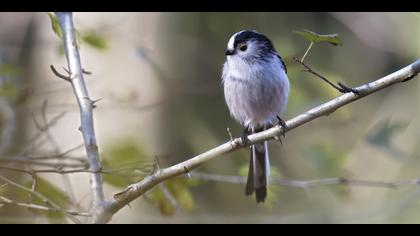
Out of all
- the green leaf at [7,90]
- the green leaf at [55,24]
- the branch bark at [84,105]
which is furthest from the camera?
the green leaf at [7,90]

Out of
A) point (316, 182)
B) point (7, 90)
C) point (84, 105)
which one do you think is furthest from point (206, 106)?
point (84, 105)

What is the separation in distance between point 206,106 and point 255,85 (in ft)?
7.00

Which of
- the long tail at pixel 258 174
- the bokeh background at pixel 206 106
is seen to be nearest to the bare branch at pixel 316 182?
the long tail at pixel 258 174

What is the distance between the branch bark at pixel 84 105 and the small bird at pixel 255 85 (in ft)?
3.19

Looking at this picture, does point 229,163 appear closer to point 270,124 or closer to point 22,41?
point 270,124

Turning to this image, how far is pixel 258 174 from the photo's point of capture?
11.3 ft

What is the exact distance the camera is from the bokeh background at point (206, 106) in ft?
12.4

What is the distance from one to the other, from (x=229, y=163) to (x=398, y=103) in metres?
1.66

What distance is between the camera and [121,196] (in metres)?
2.18

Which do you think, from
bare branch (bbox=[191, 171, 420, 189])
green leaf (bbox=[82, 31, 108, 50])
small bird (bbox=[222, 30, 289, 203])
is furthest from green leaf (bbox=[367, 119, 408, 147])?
green leaf (bbox=[82, 31, 108, 50])

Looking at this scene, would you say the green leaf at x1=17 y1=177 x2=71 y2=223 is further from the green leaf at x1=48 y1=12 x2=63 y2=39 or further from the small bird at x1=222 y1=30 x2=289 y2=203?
the small bird at x1=222 y1=30 x2=289 y2=203

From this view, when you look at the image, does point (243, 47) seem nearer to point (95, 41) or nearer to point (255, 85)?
point (255, 85)

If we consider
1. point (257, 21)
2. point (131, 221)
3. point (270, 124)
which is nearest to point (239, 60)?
point (270, 124)

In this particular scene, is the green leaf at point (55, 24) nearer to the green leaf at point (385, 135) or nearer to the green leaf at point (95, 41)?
the green leaf at point (95, 41)
